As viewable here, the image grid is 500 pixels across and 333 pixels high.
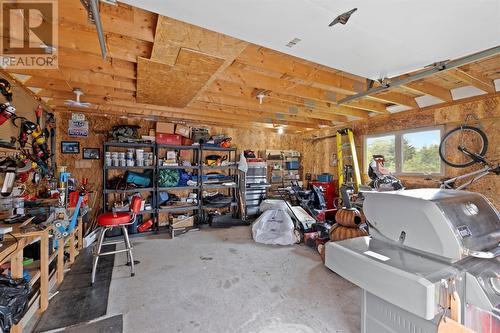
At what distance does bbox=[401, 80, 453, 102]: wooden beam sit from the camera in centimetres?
294

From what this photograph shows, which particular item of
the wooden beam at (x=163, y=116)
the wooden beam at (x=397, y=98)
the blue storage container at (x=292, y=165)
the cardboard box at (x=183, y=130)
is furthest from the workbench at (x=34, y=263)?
the blue storage container at (x=292, y=165)

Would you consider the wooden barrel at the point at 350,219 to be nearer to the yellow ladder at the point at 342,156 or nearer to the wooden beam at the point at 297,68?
the wooden beam at the point at 297,68

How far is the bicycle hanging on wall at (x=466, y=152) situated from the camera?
3.07 metres

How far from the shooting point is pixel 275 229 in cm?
380

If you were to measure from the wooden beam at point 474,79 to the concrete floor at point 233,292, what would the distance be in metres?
2.71

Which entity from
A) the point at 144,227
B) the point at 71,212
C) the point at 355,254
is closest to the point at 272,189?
the point at 144,227

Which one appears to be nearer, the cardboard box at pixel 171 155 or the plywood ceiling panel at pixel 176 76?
the plywood ceiling panel at pixel 176 76

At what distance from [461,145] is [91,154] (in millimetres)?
6551

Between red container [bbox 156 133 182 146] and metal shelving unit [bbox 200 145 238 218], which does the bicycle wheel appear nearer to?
metal shelving unit [bbox 200 145 238 218]

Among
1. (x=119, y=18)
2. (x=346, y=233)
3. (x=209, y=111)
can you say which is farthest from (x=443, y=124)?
(x=119, y=18)

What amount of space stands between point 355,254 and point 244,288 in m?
1.63

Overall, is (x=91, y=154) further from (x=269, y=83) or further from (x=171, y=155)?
(x=269, y=83)

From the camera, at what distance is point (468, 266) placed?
3.35 feet

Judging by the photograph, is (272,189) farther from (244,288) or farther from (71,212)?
(71,212)
